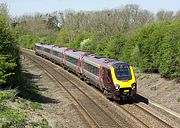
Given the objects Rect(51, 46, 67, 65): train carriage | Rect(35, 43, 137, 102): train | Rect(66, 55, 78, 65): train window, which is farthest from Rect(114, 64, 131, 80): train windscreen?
Rect(51, 46, 67, 65): train carriage

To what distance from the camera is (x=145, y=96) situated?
27.5 meters

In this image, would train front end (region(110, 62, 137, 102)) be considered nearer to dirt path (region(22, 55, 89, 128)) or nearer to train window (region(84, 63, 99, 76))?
dirt path (region(22, 55, 89, 128))

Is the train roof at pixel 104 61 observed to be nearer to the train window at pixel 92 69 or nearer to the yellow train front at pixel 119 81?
the yellow train front at pixel 119 81

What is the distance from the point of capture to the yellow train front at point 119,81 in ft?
78.0

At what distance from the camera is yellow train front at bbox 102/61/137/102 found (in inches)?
936

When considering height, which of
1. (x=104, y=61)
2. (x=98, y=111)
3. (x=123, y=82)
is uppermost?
(x=104, y=61)

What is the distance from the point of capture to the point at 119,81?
78.3ft

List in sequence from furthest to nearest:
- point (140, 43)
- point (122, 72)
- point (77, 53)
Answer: point (77, 53) → point (140, 43) → point (122, 72)

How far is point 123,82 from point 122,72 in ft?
3.05

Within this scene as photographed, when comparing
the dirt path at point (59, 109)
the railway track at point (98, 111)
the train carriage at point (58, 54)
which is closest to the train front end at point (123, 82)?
the railway track at point (98, 111)

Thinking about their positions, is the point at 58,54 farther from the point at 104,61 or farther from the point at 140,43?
the point at 104,61

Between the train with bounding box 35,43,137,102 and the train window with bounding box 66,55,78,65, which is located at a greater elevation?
the train with bounding box 35,43,137,102

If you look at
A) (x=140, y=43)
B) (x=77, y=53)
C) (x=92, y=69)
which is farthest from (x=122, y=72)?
(x=77, y=53)

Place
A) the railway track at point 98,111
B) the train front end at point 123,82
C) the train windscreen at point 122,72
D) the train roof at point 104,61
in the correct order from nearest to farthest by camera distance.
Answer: the railway track at point 98,111 → the train front end at point 123,82 → the train windscreen at point 122,72 → the train roof at point 104,61
